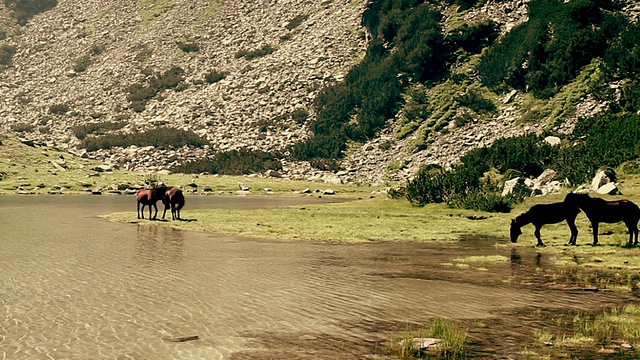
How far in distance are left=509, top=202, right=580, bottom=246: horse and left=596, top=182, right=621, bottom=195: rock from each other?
34.1 feet

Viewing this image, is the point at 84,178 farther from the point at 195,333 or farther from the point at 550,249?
the point at 195,333

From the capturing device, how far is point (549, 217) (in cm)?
2758

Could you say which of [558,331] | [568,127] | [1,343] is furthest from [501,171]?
[1,343]

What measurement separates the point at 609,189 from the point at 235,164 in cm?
6992

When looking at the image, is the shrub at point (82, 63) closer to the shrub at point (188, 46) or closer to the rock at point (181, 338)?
the shrub at point (188, 46)

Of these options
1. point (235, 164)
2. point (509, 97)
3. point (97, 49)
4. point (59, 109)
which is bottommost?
point (235, 164)

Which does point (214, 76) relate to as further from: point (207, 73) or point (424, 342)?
point (424, 342)

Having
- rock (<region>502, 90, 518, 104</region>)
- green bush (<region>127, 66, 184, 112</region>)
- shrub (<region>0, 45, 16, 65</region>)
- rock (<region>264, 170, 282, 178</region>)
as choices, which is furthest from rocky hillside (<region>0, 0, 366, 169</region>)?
rock (<region>502, 90, 518, 104</region>)

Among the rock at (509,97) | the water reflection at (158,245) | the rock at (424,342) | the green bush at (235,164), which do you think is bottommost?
the water reflection at (158,245)

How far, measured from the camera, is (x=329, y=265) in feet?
Result: 74.8

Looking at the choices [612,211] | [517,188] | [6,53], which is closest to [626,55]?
[517,188]

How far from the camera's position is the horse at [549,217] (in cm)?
2680

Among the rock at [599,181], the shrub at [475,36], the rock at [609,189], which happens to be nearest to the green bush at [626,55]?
the shrub at [475,36]

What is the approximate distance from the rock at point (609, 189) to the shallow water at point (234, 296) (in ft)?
37.7
